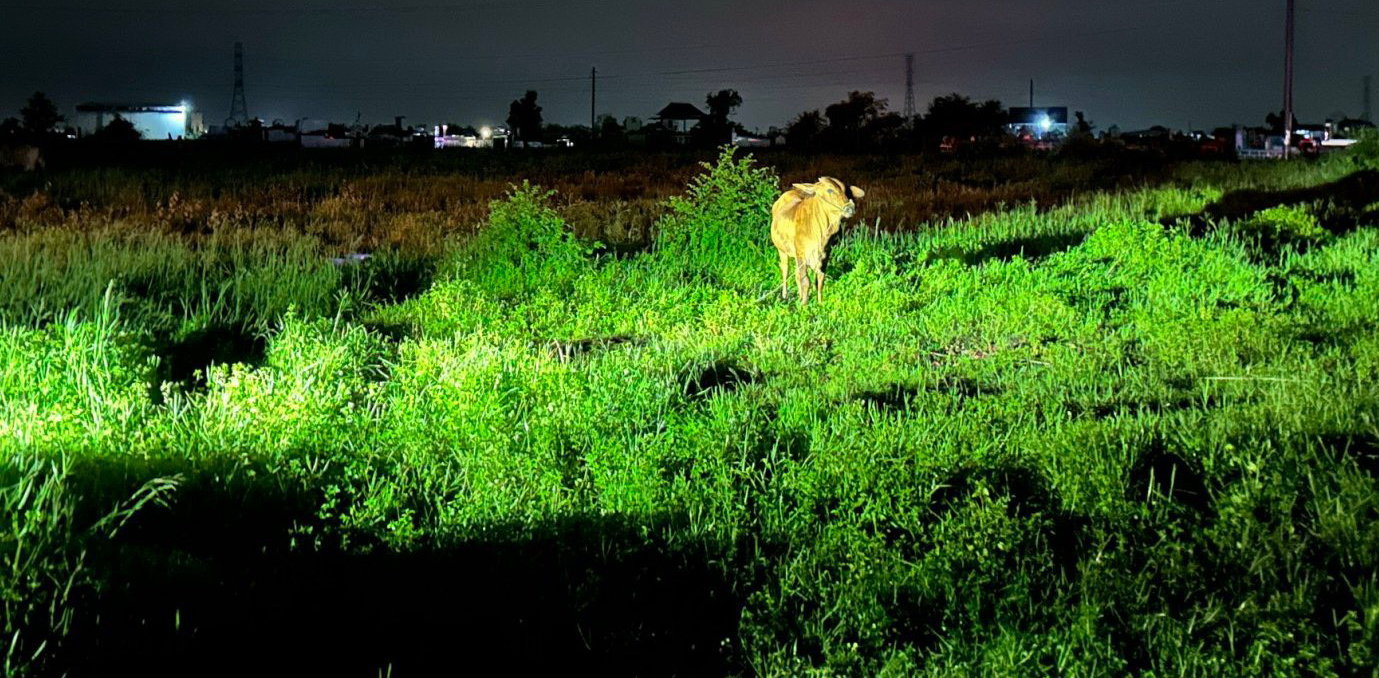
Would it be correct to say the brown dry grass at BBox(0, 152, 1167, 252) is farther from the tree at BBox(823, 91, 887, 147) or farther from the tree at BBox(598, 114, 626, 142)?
the tree at BBox(598, 114, 626, 142)

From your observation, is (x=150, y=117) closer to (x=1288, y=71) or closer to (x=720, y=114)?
(x=720, y=114)

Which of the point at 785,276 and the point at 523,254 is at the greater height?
the point at 523,254

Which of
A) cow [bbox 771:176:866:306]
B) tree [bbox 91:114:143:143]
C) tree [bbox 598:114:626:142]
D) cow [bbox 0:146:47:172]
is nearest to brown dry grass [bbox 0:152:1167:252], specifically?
cow [bbox 0:146:47:172]

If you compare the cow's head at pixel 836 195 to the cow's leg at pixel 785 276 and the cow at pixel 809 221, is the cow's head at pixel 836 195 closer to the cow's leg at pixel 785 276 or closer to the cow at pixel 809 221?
the cow at pixel 809 221

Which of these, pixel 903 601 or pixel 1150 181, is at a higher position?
pixel 1150 181

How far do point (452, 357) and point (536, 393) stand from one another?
3.45 feet

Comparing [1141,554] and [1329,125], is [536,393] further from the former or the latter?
[1329,125]

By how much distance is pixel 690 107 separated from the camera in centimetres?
9525

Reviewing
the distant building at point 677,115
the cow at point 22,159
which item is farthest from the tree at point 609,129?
the cow at point 22,159

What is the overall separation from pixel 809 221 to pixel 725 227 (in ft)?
8.67

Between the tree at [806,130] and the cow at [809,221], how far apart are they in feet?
158

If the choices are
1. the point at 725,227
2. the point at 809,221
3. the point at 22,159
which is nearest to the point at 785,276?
the point at 809,221

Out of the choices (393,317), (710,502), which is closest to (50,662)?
(710,502)

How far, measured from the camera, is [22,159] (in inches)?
1235
